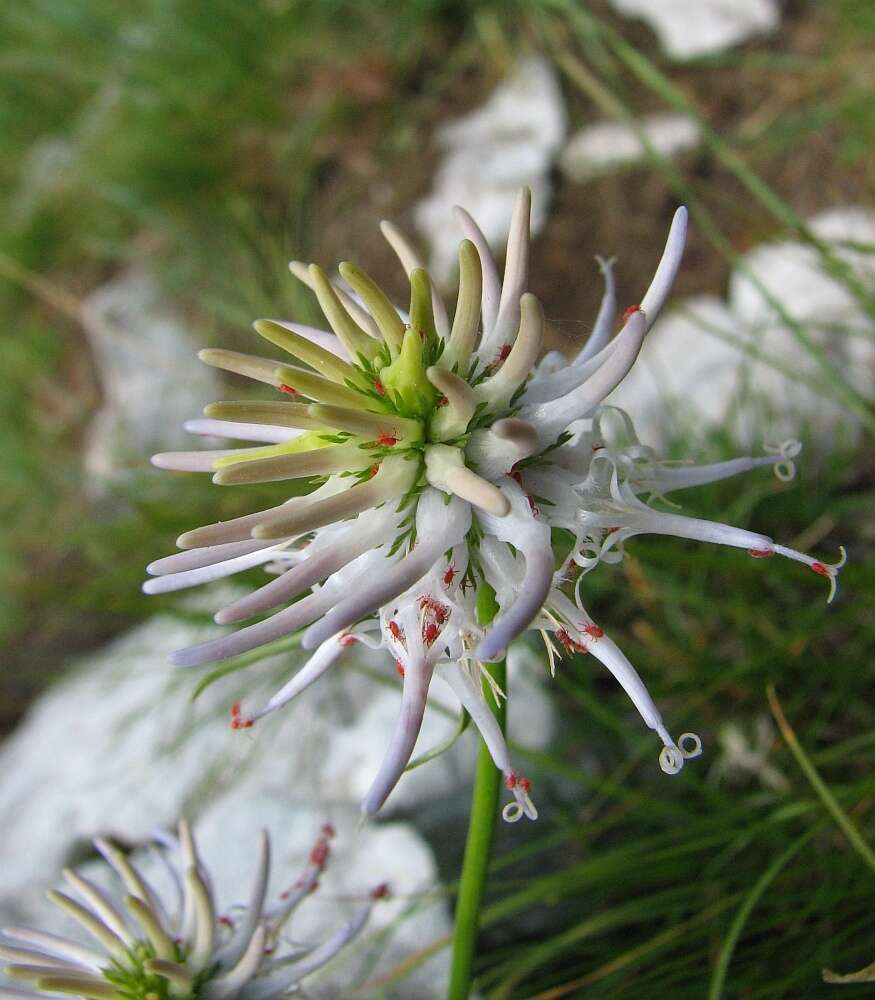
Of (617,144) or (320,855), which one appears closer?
(320,855)

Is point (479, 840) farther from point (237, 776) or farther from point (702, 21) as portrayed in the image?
point (702, 21)

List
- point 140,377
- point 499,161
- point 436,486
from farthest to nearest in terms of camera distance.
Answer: point 140,377, point 499,161, point 436,486

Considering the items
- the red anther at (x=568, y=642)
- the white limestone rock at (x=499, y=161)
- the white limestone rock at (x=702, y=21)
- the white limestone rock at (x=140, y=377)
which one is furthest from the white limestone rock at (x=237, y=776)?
the white limestone rock at (x=702, y=21)

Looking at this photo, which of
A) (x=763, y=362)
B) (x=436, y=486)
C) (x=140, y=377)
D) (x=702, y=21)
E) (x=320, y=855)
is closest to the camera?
(x=436, y=486)

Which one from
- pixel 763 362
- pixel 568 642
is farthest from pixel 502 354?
pixel 763 362

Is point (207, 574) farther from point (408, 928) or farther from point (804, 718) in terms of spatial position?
point (804, 718)

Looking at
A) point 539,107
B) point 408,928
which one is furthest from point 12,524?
point 408,928

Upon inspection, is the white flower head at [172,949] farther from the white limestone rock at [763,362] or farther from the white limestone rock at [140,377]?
the white limestone rock at [140,377]
